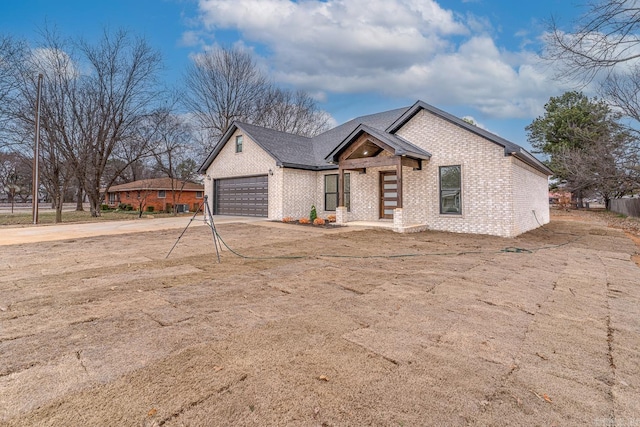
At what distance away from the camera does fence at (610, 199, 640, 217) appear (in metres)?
21.1

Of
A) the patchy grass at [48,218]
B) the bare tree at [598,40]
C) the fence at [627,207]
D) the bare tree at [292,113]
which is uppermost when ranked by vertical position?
the bare tree at [292,113]

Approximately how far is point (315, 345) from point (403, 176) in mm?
10726

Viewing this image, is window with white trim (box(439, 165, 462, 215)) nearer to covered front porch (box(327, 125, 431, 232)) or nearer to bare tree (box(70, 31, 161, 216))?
covered front porch (box(327, 125, 431, 232))

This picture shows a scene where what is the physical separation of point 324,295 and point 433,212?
8912mm

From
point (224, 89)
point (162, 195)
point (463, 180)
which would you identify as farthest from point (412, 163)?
point (162, 195)

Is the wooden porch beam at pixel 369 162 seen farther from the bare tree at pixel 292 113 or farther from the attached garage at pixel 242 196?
the bare tree at pixel 292 113

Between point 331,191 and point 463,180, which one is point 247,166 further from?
point 463,180

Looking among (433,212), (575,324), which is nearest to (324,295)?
(575,324)

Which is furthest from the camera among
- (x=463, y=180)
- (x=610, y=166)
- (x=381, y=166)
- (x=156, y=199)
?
(x=156, y=199)

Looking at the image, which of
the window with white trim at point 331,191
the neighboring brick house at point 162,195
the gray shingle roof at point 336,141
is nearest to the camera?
the gray shingle roof at point 336,141

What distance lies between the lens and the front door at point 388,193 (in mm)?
13141

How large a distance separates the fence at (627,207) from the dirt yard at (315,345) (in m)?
22.9

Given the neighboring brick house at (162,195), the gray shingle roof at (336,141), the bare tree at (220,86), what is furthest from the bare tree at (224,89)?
the gray shingle roof at (336,141)

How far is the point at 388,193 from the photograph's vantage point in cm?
1328
